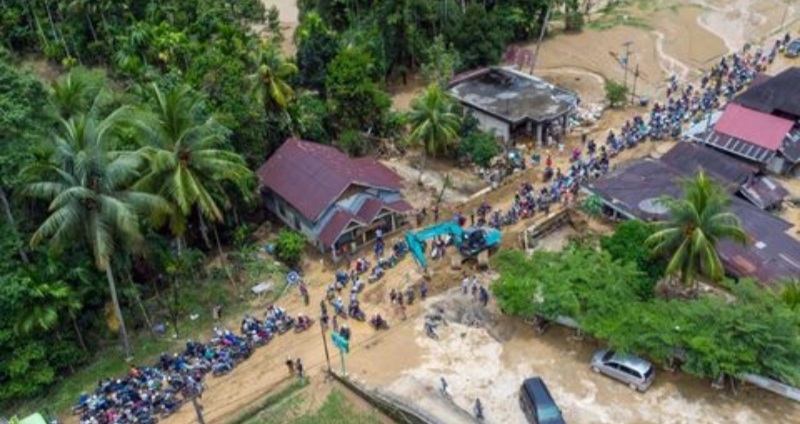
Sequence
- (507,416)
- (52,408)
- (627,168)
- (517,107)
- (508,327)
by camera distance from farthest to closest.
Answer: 1. (517,107)
2. (627,168)
3. (508,327)
4. (52,408)
5. (507,416)

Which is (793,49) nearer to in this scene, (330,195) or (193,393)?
(330,195)

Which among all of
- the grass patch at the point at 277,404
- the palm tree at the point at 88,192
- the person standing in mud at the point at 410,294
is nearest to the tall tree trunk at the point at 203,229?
the palm tree at the point at 88,192

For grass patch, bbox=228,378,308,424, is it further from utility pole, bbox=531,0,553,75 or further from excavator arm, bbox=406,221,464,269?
utility pole, bbox=531,0,553,75

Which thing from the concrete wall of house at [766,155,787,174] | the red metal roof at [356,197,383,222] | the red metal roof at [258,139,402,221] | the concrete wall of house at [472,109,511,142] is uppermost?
the red metal roof at [258,139,402,221]

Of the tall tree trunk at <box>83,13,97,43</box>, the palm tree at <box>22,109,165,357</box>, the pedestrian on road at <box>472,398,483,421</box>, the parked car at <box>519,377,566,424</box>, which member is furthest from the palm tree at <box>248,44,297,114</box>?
the parked car at <box>519,377,566,424</box>

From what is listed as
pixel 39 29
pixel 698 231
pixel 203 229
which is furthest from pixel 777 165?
pixel 39 29

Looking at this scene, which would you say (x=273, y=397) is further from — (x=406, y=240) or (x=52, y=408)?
(x=406, y=240)

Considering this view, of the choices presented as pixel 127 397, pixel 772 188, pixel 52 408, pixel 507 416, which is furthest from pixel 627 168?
pixel 52 408
